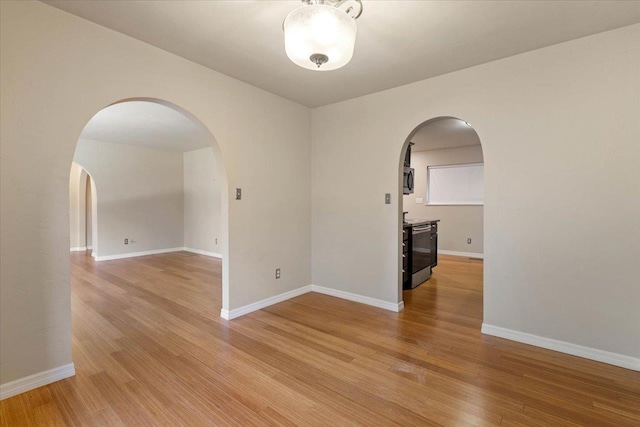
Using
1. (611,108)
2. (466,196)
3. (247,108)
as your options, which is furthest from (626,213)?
(466,196)

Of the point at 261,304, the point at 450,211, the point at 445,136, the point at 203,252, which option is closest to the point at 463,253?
the point at 450,211

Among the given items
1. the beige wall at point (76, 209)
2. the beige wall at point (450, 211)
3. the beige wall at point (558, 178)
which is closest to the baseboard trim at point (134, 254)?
the beige wall at point (76, 209)

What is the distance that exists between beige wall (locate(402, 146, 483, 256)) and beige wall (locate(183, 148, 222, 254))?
4.49 m

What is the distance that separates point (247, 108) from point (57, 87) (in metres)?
1.64

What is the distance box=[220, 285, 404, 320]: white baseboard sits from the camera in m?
3.16

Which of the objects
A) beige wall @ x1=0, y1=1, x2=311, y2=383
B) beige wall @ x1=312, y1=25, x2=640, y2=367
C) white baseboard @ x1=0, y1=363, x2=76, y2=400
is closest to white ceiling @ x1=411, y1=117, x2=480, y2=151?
beige wall @ x1=312, y1=25, x2=640, y2=367

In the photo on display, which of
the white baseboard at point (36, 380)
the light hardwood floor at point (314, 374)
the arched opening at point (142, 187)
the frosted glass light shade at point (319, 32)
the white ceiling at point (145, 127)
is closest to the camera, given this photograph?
the frosted glass light shade at point (319, 32)

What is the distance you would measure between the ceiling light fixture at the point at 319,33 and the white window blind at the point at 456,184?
20.6ft

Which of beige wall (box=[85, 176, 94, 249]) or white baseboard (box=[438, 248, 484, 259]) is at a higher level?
beige wall (box=[85, 176, 94, 249])

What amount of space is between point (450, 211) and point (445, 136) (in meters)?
2.04

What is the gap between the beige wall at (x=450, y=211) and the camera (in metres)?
6.72

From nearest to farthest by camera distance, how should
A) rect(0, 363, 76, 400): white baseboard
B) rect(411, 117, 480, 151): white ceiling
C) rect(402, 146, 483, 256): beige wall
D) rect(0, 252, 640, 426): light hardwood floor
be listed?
rect(0, 252, 640, 426): light hardwood floor < rect(0, 363, 76, 400): white baseboard < rect(411, 117, 480, 151): white ceiling < rect(402, 146, 483, 256): beige wall

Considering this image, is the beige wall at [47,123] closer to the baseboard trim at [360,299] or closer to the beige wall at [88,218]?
the baseboard trim at [360,299]

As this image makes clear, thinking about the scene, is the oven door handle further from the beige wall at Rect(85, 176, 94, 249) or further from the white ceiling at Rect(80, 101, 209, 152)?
the beige wall at Rect(85, 176, 94, 249)
